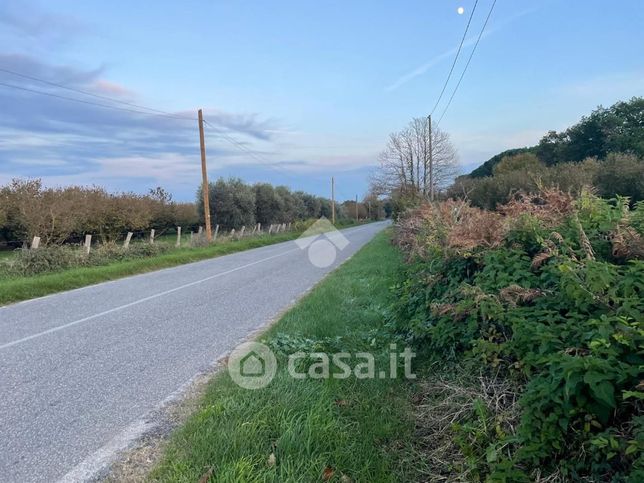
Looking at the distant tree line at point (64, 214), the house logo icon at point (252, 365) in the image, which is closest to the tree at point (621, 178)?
the house logo icon at point (252, 365)

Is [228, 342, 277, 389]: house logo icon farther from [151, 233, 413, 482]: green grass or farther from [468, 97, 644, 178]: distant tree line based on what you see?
[468, 97, 644, 178]: distant tree line

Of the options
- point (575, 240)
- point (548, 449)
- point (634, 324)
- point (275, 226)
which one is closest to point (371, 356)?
point (575, 240)

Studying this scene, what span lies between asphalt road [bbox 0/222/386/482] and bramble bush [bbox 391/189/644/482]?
2.81 meters

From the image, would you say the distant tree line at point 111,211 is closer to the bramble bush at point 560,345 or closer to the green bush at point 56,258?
the green bush at point 56,258

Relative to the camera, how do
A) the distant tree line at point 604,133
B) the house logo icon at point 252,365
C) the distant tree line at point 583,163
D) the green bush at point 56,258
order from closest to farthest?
1. the house logo icon at point 252,365
2. the green bush at point 56,258
3. the distant tree line at point 583,163
4. the distant tree line at point 604,133

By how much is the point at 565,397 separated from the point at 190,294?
384 inches

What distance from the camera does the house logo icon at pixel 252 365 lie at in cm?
460

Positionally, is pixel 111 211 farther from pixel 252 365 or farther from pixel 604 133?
pixel 604 133

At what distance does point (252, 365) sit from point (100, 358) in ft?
7.07

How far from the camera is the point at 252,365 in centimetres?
523

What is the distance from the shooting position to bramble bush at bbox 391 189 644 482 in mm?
2344

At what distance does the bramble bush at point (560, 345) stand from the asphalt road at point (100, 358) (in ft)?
9.22

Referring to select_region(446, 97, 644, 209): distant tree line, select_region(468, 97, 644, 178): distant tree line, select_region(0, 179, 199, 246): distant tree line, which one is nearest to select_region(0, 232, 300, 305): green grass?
select_region(0, 179, 199, 246): distant tree line

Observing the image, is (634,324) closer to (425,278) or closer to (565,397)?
(565,397)
